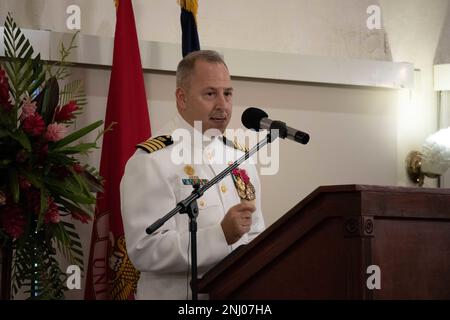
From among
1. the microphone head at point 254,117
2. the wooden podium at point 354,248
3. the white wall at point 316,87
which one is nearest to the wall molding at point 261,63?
the white wall at point 316,87

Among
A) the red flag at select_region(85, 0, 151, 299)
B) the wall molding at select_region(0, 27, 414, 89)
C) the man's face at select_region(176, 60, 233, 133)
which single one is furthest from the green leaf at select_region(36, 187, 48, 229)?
the wall molding at select_region(0, 27, 414, 89)

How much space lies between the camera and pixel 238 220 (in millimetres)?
2549

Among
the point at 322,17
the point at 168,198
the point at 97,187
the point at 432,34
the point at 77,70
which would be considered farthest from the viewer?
the point at 432,34

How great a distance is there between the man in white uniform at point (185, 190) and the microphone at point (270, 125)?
292 mm

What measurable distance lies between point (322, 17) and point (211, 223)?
2.13 m

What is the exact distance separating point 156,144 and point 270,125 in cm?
67

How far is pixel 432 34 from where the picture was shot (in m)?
5.02

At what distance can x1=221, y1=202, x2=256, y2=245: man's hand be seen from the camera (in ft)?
8.27

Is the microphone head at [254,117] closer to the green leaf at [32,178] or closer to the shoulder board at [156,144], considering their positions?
the shoulder board at [156,144]

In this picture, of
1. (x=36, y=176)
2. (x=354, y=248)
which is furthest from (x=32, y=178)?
(x=354, y=248)

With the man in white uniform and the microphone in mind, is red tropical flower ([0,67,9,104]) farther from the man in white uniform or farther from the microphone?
the microphone

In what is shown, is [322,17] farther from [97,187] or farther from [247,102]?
[97,187]

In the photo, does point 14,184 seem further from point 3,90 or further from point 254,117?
point 254,117

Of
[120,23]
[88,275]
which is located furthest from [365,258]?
[120,23]
